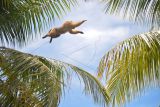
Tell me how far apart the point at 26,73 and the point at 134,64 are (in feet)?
5.95

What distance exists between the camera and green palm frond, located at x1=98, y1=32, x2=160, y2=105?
824cm

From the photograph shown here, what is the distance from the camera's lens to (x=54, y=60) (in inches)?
325

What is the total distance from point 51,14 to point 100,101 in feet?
6.39

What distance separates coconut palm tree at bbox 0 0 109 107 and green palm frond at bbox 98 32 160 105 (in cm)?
34

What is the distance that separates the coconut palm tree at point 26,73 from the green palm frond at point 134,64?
34 centimetres

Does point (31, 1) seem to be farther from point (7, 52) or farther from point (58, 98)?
point (58, 98)

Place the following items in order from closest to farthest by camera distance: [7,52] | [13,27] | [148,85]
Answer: [7,52] → [148,85] → [13,27]

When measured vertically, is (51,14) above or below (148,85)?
→ above

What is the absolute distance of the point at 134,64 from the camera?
8.34 m

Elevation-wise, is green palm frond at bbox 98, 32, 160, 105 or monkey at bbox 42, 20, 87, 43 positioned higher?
monkey at bbox 42, 20, 87, 43


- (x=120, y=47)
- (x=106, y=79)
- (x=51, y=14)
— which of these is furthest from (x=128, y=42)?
(x=51, y=14)

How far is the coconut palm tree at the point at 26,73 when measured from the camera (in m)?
7.12

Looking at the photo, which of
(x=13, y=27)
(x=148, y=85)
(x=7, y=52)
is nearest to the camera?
(x=7, y=52)

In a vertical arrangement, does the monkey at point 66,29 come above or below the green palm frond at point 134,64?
above
